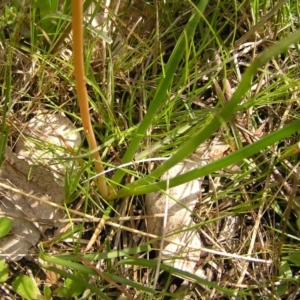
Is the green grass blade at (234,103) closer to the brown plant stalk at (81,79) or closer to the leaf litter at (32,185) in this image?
the brown plant stalk at (81,79)

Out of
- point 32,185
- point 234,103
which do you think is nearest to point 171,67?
point 234,103

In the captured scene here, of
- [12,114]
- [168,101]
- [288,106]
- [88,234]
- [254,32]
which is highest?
[254,32]

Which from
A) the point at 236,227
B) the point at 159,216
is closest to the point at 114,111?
the point at 159,216

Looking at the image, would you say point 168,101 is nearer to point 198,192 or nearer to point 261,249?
point 198,192

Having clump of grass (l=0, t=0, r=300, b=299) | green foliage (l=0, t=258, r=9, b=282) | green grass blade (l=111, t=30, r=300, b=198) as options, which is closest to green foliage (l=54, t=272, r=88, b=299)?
clump of grass (l=0, t=0, r=300, b=299)

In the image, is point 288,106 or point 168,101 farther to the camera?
point 288,106

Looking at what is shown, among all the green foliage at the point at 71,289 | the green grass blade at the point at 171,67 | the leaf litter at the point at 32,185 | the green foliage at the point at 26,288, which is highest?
the green grass blade at the point at 171,67

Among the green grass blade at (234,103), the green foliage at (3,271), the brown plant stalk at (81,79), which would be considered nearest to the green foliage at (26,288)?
the green foliage at (3,271)
